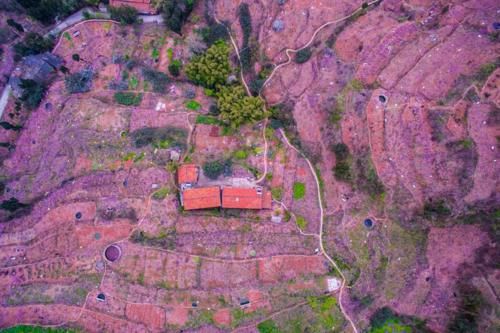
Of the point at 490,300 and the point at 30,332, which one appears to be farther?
the point at 30,332

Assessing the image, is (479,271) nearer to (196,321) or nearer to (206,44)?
(196,321)

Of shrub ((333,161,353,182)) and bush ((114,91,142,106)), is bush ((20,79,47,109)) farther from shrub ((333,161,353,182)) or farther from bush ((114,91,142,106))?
shrub ((333,161,353,182))

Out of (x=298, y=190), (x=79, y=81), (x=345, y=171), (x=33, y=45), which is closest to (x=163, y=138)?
(x=79, y=81)

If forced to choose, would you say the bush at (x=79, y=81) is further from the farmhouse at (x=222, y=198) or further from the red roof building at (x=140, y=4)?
the farmhouse at (x=222, y=198)

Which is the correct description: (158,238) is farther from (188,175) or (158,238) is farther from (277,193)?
(277,193)

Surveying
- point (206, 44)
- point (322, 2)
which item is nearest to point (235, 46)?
point (206, 44)

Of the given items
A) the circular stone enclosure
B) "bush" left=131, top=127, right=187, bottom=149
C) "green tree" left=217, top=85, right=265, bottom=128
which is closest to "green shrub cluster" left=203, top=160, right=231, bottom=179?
"bush" left=131, top=127, right=187, bottom=149

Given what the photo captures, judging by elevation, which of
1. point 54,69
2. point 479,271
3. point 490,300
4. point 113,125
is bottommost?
point 490,300
